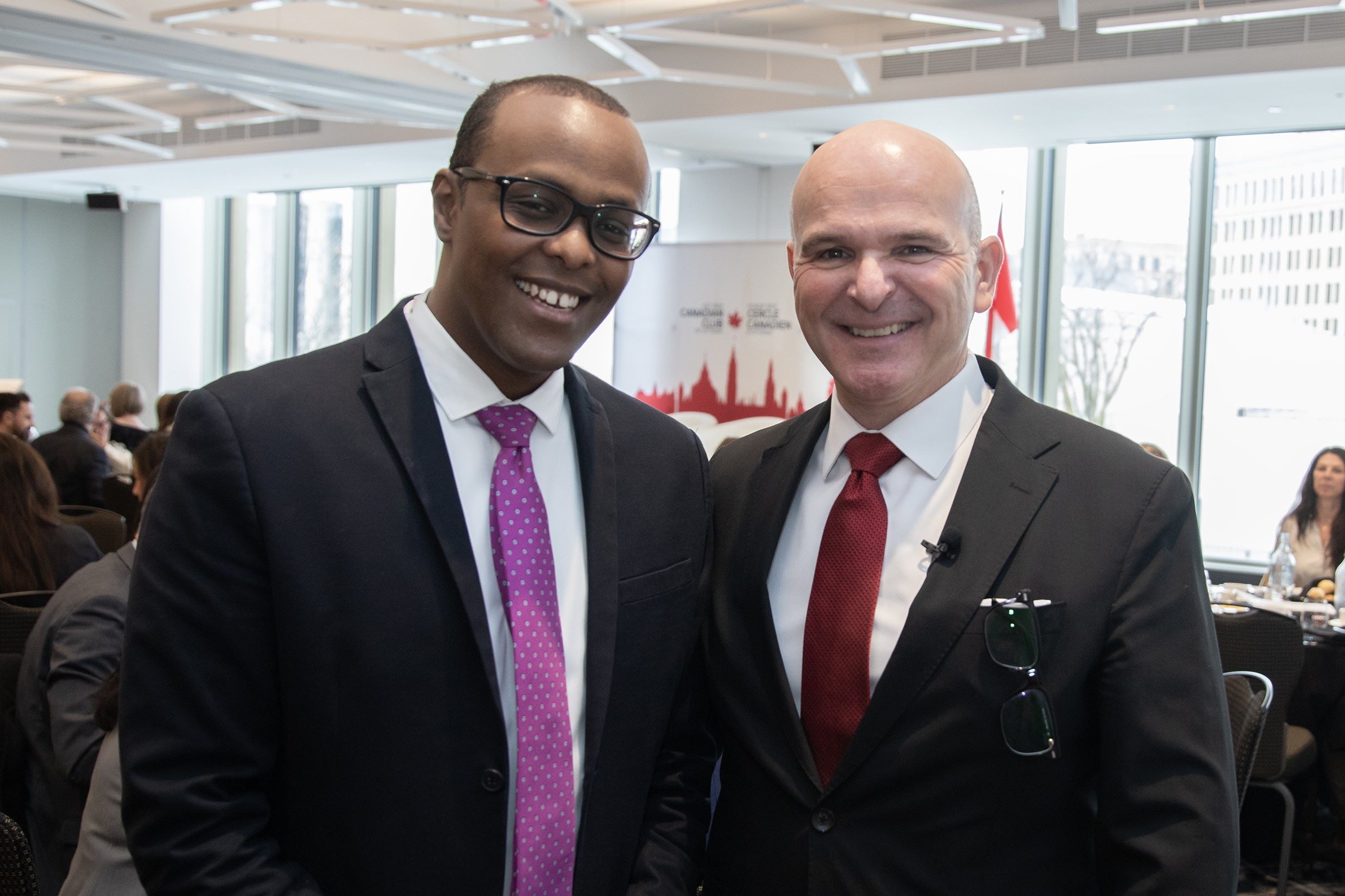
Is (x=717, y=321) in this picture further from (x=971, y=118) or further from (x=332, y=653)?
(x=332, y=653)

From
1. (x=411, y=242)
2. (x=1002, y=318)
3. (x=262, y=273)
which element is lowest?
(x=1002, y=318)

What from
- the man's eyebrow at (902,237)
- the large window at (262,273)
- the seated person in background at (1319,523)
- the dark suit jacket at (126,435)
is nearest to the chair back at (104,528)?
the dark suit jacket at (126,435)

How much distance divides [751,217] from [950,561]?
946 centimetres

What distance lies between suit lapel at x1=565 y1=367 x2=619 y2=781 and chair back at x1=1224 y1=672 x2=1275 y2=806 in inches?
92.8

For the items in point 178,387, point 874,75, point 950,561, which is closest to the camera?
point 950,561

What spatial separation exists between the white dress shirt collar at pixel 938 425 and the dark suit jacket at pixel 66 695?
1.80m

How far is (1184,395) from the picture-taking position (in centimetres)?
866

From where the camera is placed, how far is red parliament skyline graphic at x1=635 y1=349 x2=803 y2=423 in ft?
30.8

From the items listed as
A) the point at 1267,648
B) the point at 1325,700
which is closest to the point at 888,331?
the point at 1267,648

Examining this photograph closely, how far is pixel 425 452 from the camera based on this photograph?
4.49ft

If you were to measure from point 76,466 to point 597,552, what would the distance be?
7.39 meters

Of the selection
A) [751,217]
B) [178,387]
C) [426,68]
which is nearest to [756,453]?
[426,68]

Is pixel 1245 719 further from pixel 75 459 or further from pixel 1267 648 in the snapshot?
pixel 75 459

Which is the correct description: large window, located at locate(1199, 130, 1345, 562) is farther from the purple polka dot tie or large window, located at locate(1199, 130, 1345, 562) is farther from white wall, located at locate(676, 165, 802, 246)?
the purple polka dot tie
